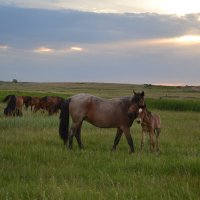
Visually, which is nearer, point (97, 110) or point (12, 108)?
point (97, 110)

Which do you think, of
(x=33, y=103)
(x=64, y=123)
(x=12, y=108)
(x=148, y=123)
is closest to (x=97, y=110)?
(x=64, y=123)

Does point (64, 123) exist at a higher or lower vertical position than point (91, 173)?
higher

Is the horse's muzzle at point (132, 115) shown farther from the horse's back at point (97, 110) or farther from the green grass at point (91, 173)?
the green grass at point (91, 173)

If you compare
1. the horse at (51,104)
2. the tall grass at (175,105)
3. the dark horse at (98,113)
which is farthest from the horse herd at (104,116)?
the tall grass at (175,105)

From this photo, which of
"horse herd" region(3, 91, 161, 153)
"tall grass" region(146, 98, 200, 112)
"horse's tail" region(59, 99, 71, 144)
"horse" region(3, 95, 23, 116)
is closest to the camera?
"horse herd" region(3, 91, 161, 153)

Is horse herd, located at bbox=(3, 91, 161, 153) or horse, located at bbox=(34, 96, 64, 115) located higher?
horse herd, located at bbox=(3, 91, 161, 153)

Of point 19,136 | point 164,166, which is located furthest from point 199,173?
point 19,136

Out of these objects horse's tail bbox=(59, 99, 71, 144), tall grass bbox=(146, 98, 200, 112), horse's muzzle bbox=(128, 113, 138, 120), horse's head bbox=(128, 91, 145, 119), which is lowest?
tall grass bbox=(146, 98, 200, 112)

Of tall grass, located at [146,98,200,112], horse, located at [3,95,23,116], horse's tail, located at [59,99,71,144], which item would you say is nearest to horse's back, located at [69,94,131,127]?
horse's tail, located at [59,99,71,144]

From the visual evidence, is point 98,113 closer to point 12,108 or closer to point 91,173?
point 91,173

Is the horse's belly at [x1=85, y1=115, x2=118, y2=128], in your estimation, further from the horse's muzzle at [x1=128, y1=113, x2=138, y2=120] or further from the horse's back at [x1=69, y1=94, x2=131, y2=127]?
the horse's muzzle at [x1=128, y1=113, x2=138, y2=120]

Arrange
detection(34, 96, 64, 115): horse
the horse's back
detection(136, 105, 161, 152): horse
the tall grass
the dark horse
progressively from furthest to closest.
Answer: the tall grass, detection(34, 96, 64, 115): horse, the horse's back, the dark horse, detection(136, 105, 161, 152): horse

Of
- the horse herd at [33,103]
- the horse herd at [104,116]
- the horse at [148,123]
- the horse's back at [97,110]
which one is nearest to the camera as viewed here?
the horse at [148,123]

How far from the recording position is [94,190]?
7281 millimetres
